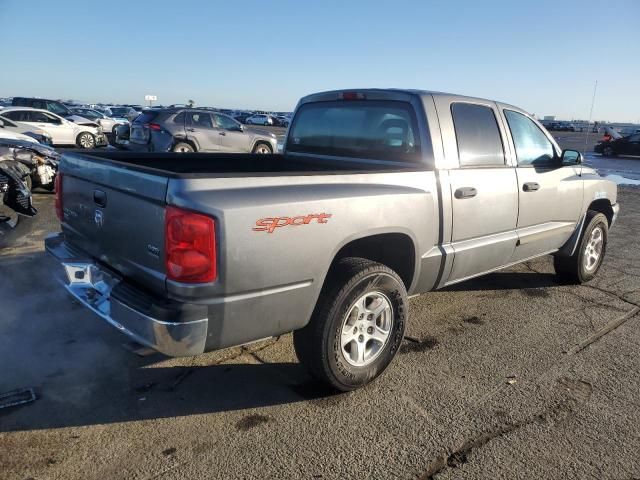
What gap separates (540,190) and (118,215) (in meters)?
3.57

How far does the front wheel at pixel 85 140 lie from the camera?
17.9 m

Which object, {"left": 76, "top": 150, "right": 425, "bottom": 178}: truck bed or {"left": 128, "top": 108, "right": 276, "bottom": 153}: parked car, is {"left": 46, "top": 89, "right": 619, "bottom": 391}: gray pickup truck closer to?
{"left": 76, "top": 150, "right": 425, "bottom": 178}: truck bed

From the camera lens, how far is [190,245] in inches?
94.3

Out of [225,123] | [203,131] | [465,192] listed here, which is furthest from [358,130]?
[225,123]

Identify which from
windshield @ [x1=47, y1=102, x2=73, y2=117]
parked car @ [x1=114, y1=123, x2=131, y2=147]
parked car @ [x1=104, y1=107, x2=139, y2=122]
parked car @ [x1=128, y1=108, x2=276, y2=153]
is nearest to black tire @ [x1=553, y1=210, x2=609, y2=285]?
parked car @ [x1=128, y1=108, x2=276, y2=153]

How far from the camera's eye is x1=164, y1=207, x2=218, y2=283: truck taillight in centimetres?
237

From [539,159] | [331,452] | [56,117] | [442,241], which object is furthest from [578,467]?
[56,117]

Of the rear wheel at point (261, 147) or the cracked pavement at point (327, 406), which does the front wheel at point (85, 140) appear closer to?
the rear wheel at point (261, 147)

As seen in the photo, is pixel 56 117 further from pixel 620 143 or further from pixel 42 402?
pixel 620 143

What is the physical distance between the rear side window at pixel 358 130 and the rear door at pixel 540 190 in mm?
1186

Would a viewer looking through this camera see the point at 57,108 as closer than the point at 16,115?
No

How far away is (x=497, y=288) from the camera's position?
213 inches

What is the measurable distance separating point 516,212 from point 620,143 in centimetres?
2661

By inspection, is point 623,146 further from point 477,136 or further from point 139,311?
point 139,311
